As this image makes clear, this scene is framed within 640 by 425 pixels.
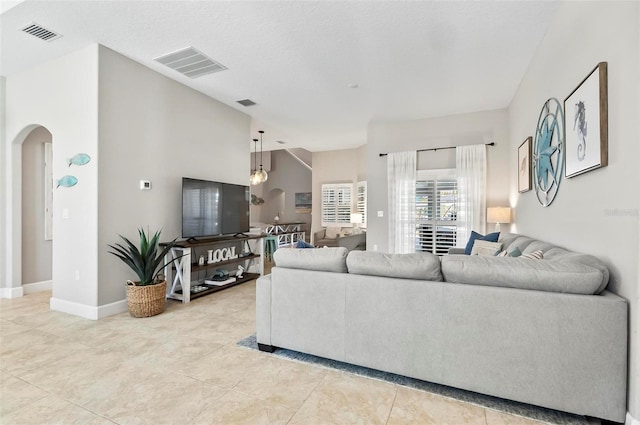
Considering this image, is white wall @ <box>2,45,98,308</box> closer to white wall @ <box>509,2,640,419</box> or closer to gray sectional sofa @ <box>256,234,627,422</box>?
gray sectional sofa @ <box>256,234,627,422</box>

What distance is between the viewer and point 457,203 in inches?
216

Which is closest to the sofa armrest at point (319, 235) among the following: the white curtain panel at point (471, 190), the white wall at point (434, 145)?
the white wall at point (434, 145)

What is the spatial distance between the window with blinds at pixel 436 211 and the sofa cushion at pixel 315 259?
3.85 metres

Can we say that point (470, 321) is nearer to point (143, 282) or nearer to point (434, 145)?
point (143, 282)

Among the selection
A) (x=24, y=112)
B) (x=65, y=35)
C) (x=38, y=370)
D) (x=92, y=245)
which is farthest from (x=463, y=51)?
(x=24, y=112)

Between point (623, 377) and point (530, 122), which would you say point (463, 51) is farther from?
point (623, 377)

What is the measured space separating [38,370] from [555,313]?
11.3 ft

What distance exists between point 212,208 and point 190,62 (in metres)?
1.93

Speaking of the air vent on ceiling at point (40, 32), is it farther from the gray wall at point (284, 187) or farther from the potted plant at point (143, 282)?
the gray wall at point (284, 187)

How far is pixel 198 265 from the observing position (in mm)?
4207

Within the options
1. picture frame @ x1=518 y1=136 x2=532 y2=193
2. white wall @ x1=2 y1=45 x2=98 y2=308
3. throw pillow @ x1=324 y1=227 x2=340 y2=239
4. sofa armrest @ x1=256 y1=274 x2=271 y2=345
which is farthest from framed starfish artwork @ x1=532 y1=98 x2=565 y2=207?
throw pillow @ x1=324 y1=227 x2=340 y2=239

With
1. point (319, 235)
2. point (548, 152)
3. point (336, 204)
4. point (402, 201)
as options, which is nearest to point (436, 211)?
point (402, 201)

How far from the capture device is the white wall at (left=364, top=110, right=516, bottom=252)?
5199mm

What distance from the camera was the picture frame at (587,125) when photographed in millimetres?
1809
